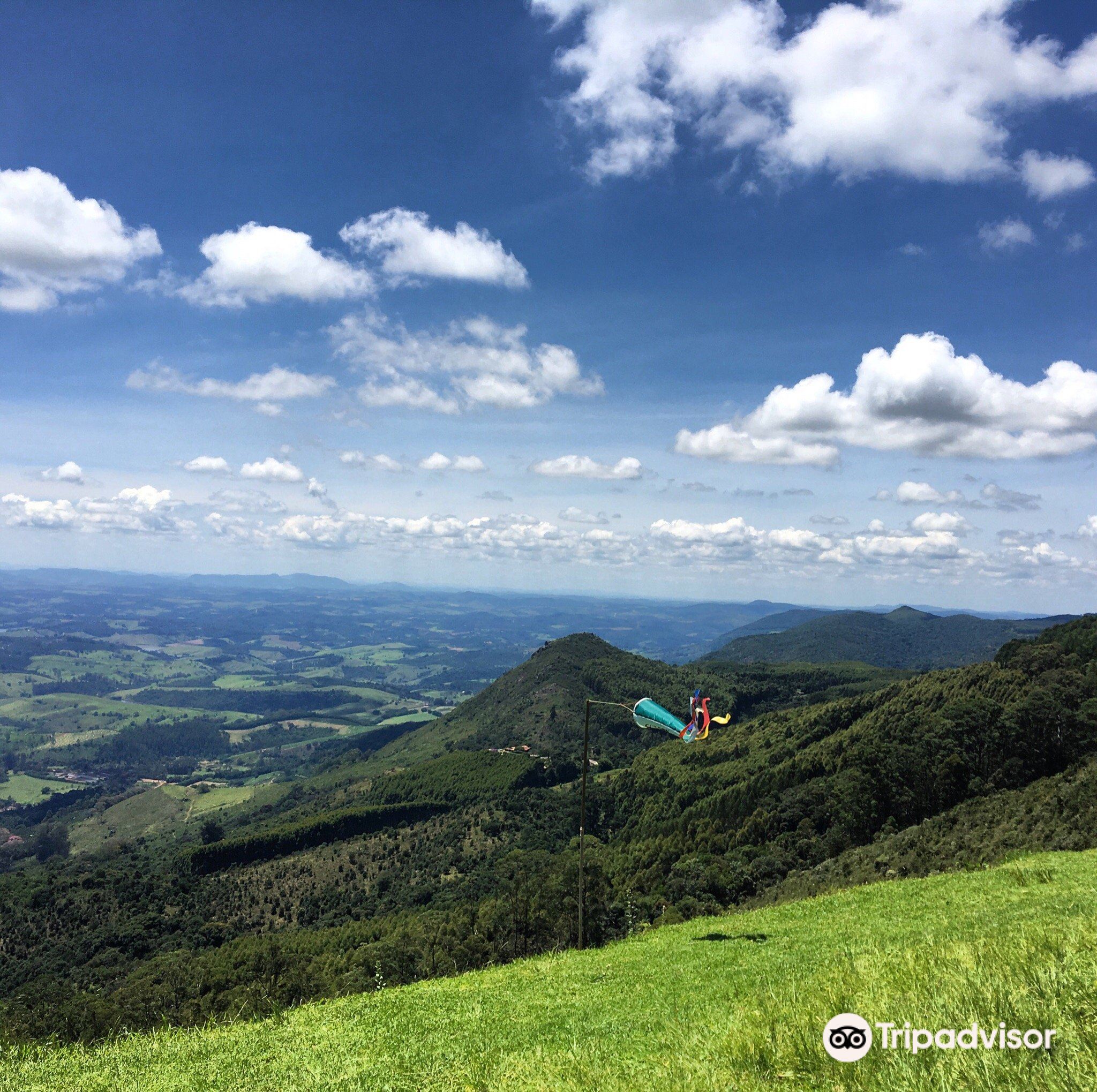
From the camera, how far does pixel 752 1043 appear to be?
22.1 ft

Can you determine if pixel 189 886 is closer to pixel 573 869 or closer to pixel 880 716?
pixel 573 869

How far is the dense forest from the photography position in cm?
5159

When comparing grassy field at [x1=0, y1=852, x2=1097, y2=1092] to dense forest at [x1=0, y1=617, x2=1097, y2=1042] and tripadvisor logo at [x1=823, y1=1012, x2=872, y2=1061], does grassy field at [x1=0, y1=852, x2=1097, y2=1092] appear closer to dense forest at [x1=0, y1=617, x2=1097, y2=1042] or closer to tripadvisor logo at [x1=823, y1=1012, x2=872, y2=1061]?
tripadvisor logo at [x1=823, y1=1012, x2=872, y2=1061]

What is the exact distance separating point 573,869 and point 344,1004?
70.1 meters

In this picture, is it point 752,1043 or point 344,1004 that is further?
point 344,1004

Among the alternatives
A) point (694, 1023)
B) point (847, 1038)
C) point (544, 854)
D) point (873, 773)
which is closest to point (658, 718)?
point (694, 1023)

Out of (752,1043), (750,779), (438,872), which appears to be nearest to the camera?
(752,1043)

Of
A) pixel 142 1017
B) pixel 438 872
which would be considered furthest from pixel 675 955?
pixel 438 872

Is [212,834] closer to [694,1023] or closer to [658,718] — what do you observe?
[658,718]

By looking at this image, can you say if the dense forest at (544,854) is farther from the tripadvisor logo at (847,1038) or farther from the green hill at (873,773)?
the tripadvisor logo at (847,1038)

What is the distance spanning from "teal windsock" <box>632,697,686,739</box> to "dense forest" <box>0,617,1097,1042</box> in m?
13.7

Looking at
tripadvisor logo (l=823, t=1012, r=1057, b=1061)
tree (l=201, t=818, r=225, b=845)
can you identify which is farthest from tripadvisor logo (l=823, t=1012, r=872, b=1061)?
tree (l=201, t=818, r=225, b=845)

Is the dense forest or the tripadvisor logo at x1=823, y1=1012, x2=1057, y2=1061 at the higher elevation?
the tripadvisor logo at x1=823, y1=1012, x2=1057, y2=1061

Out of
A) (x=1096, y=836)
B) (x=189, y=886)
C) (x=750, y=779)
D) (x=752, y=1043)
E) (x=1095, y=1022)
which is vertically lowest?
(x=189, y=886)
